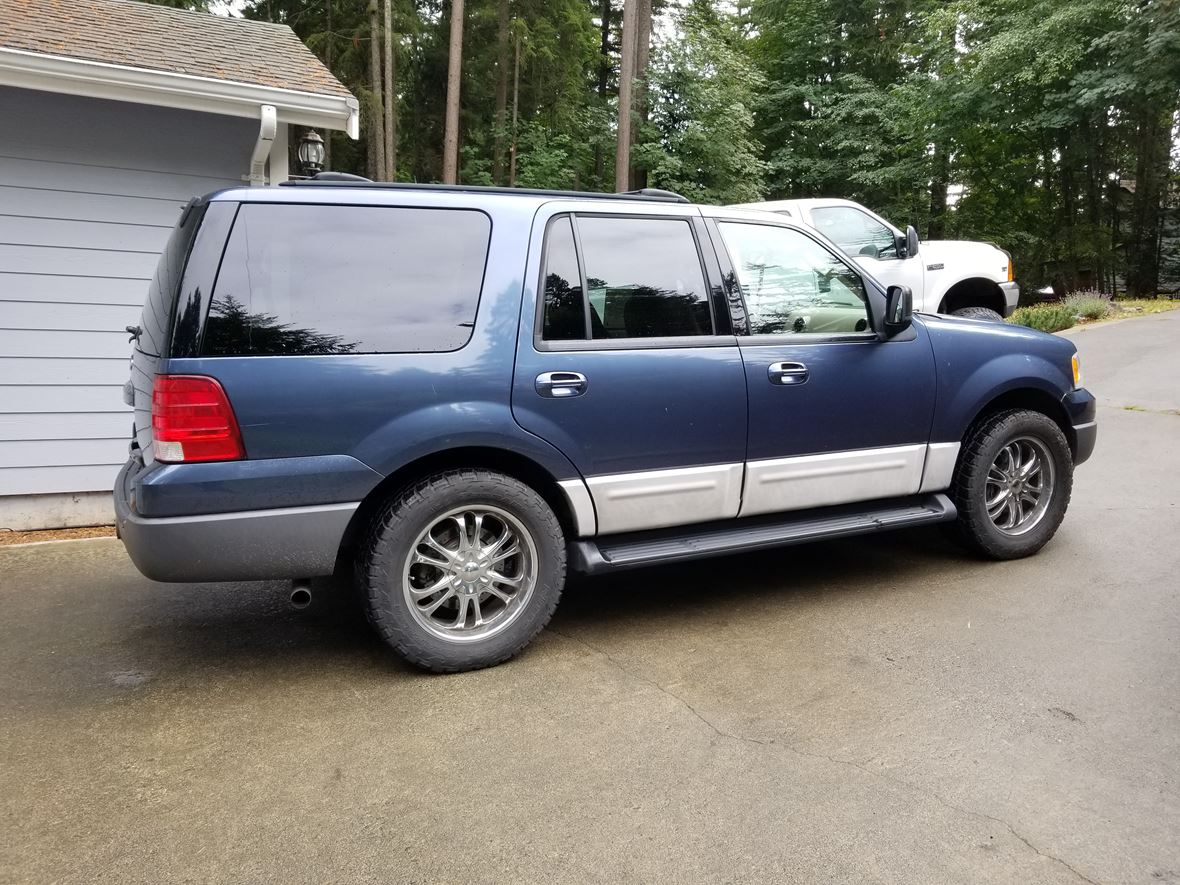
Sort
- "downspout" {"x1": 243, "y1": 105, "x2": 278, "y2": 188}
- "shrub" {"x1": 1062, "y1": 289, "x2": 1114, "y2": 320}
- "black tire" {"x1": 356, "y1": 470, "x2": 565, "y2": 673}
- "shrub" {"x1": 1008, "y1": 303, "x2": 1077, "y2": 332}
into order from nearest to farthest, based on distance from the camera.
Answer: "black tire" {"x1": 356, "y1": 470, "x2": 565, "y2": 673}
"downspout" {"x1": 243, "y1": 105, "x2": 278, "y2": 188}
"shrub" {"x1": 1008, "y1": 303, "x2": 1077, "y2": 332}
"shrub" {"x1": 1062, "y1": 289, "x2": 1114, "y2": 320}

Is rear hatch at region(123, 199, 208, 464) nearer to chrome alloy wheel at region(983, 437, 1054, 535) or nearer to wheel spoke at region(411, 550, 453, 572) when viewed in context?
wheel spoke at region(411, 550, 453, 572)

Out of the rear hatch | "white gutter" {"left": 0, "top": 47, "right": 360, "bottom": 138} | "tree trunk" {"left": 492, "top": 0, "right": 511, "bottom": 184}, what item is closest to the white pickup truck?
"white gutter" {"left": 0, "top": 47, "right": 360, "bottom": 138}

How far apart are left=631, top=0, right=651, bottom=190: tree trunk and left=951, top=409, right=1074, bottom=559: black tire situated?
1655 centimetres

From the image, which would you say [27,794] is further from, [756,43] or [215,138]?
[756,43]

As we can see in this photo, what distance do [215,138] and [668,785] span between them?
5767mm

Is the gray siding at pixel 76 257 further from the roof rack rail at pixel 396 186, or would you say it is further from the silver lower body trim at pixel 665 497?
the silver lower body trim at pixel 665 497

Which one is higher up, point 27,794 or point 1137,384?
point 1137,384

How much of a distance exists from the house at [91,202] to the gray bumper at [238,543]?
3.28 metres

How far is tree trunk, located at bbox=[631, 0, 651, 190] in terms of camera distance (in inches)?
789

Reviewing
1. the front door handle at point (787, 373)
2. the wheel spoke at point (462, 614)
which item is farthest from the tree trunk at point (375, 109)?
the wheel spoke at point (462, 614)

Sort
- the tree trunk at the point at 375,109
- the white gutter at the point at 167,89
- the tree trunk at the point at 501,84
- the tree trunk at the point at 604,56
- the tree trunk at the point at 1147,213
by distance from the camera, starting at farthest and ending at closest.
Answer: the tree trunk at the point at 604,56 < the tree trunk at the point at 501,84 < the tree trunk at the point at 1147,213 < the tree trunk at the point at 375,109 < the white gutter at the point at 167,89

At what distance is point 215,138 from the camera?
6305mm

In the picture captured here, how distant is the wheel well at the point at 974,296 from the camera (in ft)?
30.6

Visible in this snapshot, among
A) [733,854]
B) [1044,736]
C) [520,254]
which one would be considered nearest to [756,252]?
[520,254]
